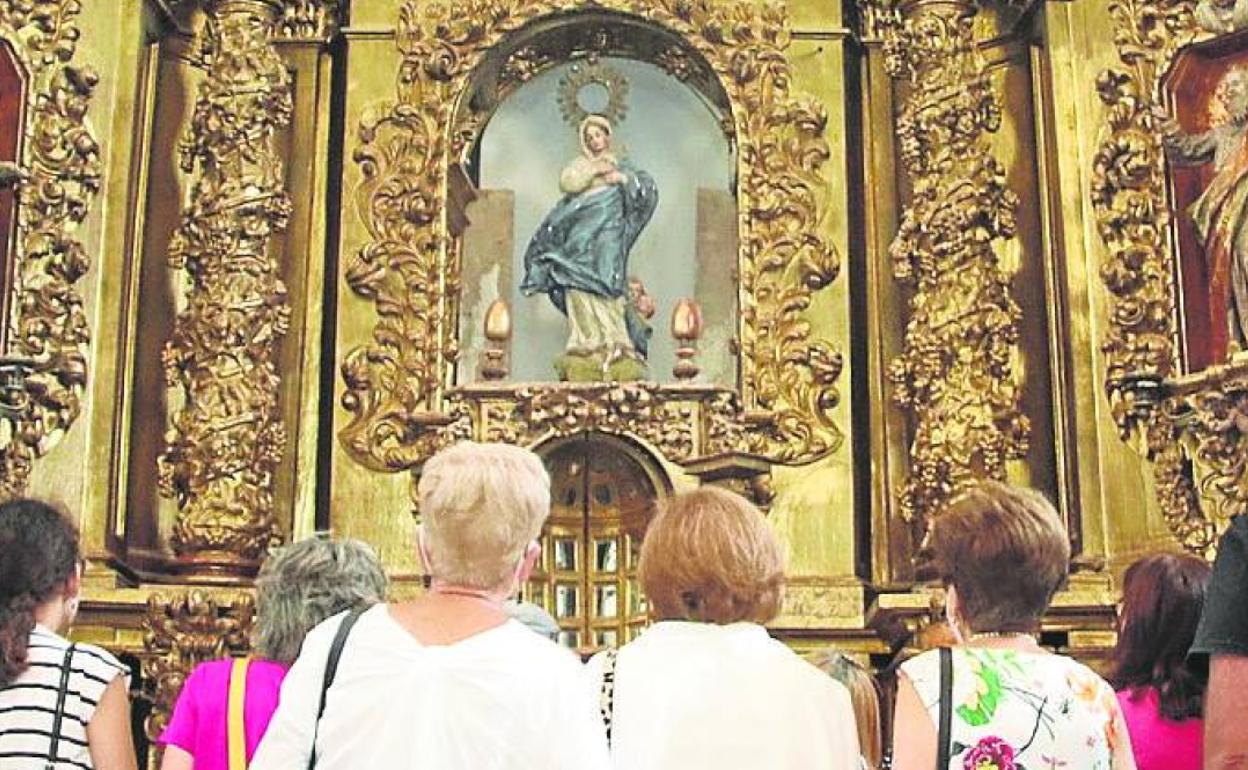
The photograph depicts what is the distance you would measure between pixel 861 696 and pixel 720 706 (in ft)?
3.16

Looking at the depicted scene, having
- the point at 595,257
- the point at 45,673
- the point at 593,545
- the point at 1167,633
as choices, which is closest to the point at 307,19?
the point at 595,257

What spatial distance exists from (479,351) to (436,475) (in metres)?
7.23

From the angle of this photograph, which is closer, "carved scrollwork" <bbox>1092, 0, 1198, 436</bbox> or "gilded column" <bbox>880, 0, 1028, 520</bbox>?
"carved scrollwork" <bbox>1092, 0, 1198, 436</bbox>

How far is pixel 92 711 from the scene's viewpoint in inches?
154

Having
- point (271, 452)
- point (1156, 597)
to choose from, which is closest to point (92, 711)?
point (1156, 597)

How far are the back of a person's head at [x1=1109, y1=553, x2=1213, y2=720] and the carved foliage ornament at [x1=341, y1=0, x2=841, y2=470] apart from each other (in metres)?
6.05

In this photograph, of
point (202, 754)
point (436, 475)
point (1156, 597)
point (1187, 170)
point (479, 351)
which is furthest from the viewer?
point (479, 351)

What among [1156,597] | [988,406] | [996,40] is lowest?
[1156,597]

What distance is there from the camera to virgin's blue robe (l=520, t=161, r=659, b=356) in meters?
10.6

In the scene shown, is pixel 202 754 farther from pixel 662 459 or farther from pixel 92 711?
pixel 662 459

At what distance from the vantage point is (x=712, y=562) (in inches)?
141

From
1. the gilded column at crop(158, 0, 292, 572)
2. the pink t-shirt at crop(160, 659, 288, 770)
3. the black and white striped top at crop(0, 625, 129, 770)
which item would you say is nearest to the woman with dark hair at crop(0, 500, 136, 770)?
the black and white striped top at crop(0, 625, 129, 770)

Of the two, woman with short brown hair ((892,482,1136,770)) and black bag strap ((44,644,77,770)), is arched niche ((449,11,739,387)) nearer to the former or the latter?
black bag strap ((44,644,77,770))

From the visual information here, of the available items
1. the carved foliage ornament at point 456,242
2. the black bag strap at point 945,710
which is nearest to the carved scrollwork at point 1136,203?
the carved foliage ornament at point 456,242
